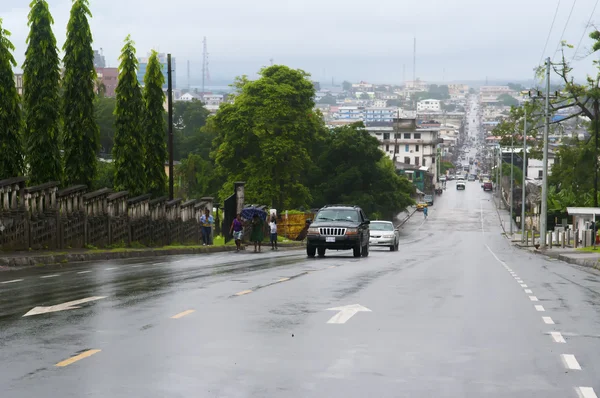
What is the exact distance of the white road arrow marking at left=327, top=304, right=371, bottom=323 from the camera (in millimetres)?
13715

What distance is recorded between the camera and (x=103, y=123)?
128250mm

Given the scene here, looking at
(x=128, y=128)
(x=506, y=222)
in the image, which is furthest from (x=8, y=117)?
(x=506, y=222)

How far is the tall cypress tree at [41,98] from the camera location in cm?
3441

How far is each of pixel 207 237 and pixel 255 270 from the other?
20.3m

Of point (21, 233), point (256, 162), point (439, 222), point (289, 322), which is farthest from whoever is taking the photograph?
point (439, 222)

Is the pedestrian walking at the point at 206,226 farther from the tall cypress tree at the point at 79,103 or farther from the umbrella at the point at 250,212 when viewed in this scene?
the umbrella at the point at 250,212

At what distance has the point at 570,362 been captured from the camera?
10.4 m

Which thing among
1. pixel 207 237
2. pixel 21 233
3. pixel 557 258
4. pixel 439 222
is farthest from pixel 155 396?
pixel 439 222

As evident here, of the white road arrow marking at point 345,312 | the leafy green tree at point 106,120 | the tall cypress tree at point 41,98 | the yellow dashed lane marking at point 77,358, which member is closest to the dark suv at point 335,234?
the tall cypress tree at point 41,98

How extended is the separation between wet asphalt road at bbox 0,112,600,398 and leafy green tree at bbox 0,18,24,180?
10.9 m

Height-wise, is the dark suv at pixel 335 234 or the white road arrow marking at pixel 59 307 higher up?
the white road arrow marking at pixel 59 307

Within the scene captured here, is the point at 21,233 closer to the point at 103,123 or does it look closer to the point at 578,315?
the point at 578,315

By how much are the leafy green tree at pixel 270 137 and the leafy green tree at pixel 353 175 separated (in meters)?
10.8

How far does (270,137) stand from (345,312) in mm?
73957
